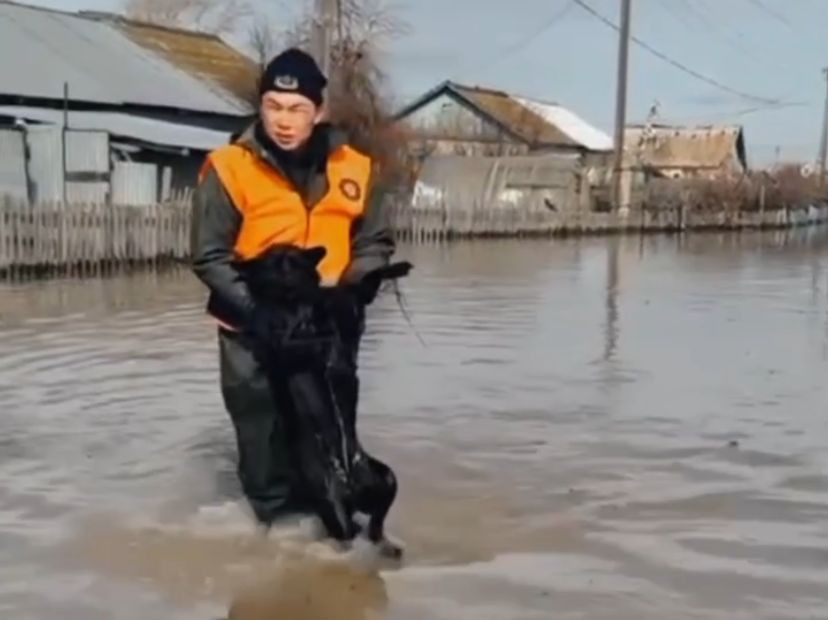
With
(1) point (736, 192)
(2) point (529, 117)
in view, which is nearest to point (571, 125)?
(2) point (529, 117)

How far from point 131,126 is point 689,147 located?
2329 inches

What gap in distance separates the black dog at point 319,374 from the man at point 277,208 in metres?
0.06

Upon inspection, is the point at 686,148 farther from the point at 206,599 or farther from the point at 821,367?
the point at 206,599

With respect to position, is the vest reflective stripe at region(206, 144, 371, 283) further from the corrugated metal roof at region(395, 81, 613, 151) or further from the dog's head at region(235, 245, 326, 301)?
the corrugated metal roof at region(395, 81, 613, 151)

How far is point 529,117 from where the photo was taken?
71.3 meters

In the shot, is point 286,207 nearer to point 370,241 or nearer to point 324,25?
point 370,241

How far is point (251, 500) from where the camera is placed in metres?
6.14

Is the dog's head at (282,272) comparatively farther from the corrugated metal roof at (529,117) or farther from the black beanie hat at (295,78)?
the corrugated metal roof at (529,117)

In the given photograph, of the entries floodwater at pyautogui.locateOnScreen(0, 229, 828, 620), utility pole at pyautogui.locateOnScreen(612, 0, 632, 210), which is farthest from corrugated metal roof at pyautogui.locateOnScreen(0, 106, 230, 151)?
utility pole at pyautogui.locateOnScreen(612, 0, 632, 210)

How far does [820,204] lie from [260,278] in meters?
68.0

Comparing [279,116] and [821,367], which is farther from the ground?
[279,116]

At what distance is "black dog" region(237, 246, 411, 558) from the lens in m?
5.48

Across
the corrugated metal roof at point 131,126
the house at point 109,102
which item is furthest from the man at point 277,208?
the corrugated metal roof at point 131,126

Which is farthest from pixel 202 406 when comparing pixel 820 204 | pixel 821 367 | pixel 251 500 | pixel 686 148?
pixel 686 148
